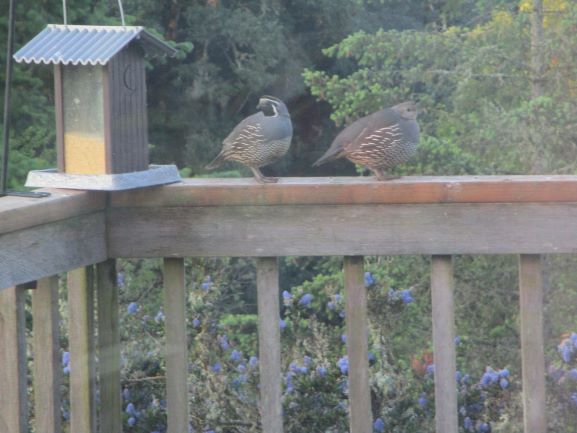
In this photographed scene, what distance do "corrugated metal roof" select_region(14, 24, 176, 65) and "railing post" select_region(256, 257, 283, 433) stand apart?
46 centimetres

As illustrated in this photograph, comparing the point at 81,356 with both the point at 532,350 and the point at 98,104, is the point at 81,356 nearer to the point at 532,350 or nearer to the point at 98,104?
the point at 98,104

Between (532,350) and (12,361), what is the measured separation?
853 mm

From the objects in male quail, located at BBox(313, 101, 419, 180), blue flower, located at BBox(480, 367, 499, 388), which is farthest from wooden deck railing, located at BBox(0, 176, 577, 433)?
blue flower, located at BBox(480, 367, 499, 388)

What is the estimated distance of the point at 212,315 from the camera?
3521 millimetres

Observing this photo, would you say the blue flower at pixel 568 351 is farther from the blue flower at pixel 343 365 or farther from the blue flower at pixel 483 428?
the blue flower at pixel 343 365

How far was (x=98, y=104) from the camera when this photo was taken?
2070 millimetres

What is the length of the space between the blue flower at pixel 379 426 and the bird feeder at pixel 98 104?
884 mm

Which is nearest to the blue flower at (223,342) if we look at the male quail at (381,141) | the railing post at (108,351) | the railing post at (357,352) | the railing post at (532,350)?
the male quail at (381,141)

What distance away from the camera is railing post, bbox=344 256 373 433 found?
1.96 m

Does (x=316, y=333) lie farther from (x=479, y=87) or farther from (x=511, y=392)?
(x=479, y=87)

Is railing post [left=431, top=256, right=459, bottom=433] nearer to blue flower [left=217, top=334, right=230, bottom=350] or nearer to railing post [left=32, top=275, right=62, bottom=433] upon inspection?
railing post [left=32, top=275, right=62, bottom=433]

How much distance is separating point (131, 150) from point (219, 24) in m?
15.0

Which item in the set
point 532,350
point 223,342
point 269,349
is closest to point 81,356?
point 269,349

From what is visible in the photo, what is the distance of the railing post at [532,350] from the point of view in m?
Result: 1.94
